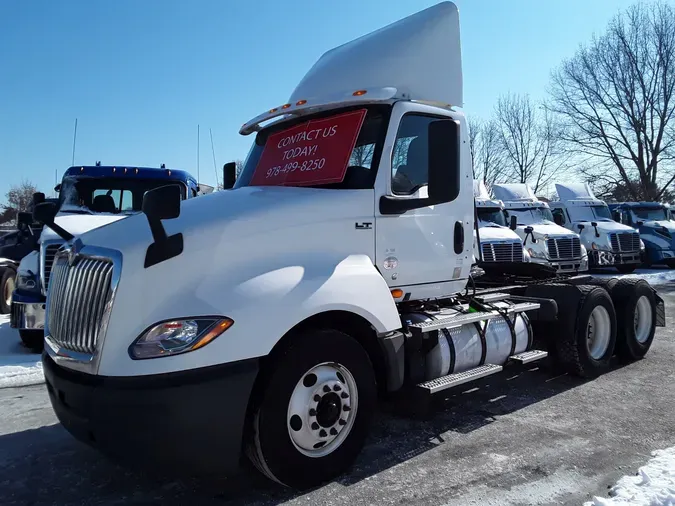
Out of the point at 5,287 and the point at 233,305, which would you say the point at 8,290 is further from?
the point at 233,305

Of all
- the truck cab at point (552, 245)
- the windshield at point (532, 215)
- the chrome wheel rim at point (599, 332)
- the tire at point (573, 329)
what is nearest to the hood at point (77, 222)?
the tire at point (573, 329)

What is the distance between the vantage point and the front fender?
3186 millimetres

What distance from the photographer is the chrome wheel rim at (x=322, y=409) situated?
3615mm

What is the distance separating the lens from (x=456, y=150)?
4.22 m

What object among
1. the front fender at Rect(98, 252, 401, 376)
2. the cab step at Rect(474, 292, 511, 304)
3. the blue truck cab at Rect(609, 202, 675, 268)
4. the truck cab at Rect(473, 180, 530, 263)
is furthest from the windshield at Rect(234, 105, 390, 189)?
the blue truck cab at Rect(609, 202, 675, 268)

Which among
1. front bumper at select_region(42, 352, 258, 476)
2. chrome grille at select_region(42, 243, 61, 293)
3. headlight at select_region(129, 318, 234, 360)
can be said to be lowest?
front bumper at select_region(42, 352, 258, 476)

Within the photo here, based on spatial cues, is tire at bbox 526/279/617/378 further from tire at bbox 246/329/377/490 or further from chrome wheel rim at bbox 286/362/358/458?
chrome wheel rim at bbox 286/362/358/458

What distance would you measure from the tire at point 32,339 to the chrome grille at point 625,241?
17986mm

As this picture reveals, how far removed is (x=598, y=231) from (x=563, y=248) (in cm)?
366

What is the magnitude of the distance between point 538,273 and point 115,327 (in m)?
6.16

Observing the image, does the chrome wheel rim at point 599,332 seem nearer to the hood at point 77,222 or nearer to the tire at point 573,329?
the tire at point 573,329

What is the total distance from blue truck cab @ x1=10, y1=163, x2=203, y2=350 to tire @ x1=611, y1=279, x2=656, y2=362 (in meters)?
6.40

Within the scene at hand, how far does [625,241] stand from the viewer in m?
19.7

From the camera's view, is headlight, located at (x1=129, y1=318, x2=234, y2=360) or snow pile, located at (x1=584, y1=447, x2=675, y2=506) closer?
headlight, located at (x1=129, y1=318, x2=234, y2=360)
